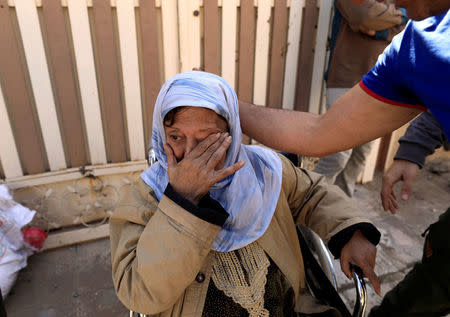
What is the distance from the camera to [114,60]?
2.65m

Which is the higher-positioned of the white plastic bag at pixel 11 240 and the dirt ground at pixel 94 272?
the white plastic bag at pixel 11 240

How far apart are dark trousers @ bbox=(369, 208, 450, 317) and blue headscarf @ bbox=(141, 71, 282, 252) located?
0.79m

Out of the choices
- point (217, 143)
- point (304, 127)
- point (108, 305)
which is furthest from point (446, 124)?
point (108, 305)

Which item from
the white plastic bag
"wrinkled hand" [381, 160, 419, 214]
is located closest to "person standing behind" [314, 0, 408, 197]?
"wrinkled hand" [381, 160, 419, 214]

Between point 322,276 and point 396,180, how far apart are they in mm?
716

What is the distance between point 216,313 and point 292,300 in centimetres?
35

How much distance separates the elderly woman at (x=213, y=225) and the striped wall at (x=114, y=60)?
58.8 inches

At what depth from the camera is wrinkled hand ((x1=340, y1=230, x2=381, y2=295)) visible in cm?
136

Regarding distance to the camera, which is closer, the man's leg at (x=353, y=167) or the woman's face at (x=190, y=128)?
the woman's face at (x=190, y=128)

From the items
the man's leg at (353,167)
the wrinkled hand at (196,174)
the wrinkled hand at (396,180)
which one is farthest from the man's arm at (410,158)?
the man's leg at (353,167)

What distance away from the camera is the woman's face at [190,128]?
1302mm

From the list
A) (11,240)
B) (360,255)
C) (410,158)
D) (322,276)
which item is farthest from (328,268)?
(11,240)

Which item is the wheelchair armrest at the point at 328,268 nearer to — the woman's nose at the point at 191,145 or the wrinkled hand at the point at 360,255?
the wrinkled hand at the point at 360,255

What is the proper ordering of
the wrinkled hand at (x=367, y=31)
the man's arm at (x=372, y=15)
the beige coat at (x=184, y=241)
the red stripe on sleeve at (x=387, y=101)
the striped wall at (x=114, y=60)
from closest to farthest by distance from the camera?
the beige coat at (x=184, y=241) → the red stripe on sleeve at (x=387, y=101) → the striped wall at (x=114, y=60) → the man's arm at (x=372, y=15) → the wrinkled hand at (x=367, y=31)
